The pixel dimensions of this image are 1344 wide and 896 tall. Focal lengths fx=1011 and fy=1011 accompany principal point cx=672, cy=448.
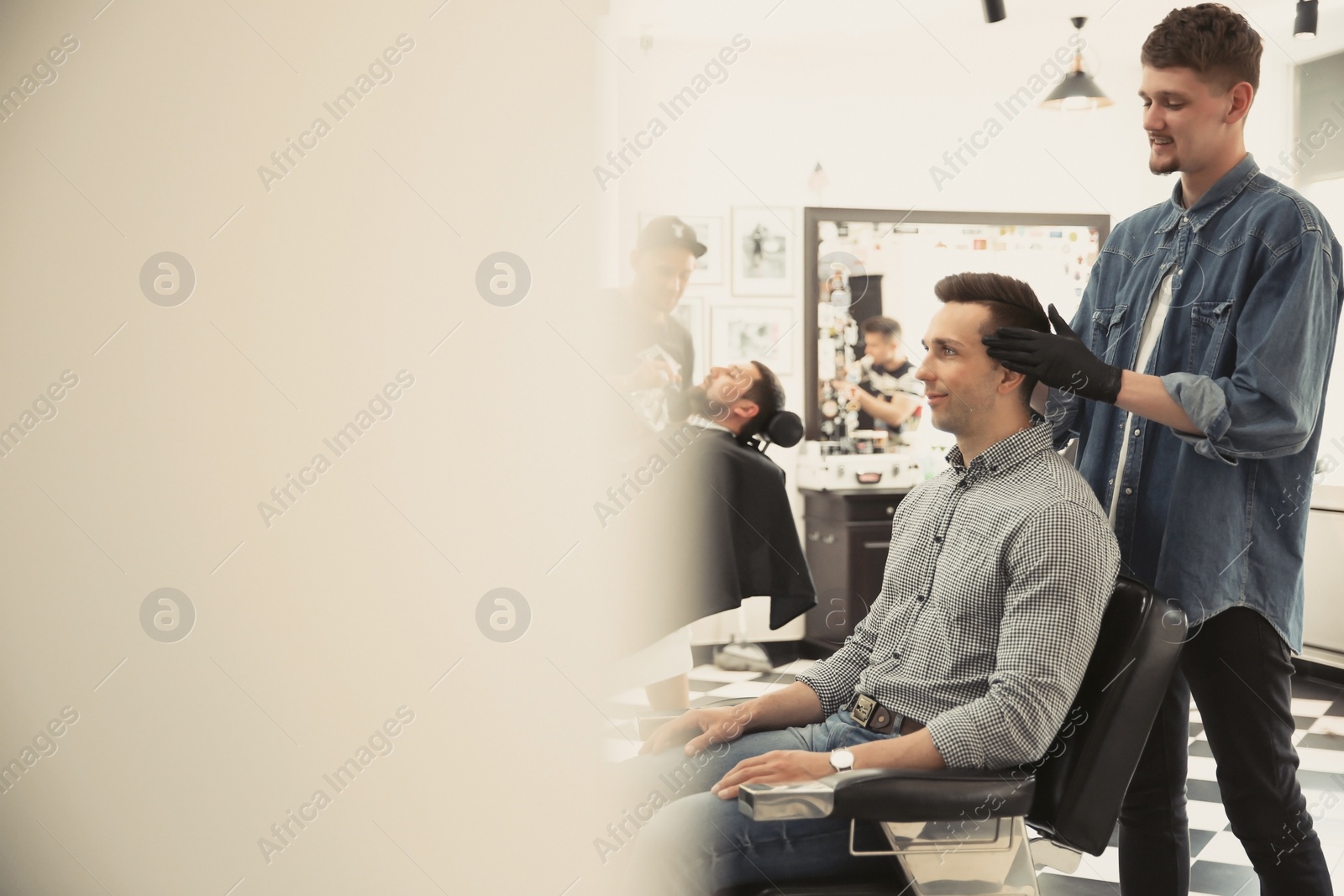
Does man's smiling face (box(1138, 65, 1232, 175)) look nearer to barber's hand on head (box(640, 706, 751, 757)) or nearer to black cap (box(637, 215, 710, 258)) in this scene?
black cap (box(637, 215, 710, 258))

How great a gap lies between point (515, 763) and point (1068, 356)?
90cm

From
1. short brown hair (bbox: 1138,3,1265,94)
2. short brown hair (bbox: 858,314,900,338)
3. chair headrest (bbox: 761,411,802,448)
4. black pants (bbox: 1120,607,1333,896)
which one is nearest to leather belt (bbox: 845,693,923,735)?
black pants (bbox: 1120,607,1333,896)

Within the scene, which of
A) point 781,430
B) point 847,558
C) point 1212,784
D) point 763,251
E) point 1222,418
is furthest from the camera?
point 763,251

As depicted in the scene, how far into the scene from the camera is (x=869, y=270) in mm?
4609

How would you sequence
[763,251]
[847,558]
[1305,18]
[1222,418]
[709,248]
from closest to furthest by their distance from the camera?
1. [1222,418]
2. [1305,18]
3. [847,558]
4. [709,248]
5. [763,251]

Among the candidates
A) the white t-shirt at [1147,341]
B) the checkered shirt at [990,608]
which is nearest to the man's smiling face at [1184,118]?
the white t-shirt at [1147,341]

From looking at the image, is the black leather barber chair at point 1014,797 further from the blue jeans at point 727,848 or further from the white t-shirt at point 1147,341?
the white t-shirt at point 1147,341

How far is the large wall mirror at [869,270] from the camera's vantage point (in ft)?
14.9

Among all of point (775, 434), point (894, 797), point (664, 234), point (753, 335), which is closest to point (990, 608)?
point (894, 797)

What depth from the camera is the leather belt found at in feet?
4.80

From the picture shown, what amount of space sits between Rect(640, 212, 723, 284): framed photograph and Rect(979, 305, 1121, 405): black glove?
2.86 meters

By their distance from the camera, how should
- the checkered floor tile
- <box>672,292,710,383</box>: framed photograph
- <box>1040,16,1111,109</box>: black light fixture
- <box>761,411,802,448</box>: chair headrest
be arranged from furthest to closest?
<box>672,292,710,383</box>: framed photograph < <box>1040,16,1111,109</box>: black light fixture < <box>761,411,802,448</box>: chair headrest < the checkered floor tile

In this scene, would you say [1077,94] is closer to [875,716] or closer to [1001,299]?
[1001,299]

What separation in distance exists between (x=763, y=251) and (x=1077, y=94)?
139 centimetres
